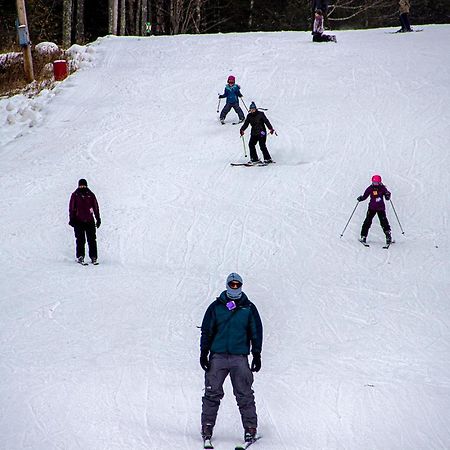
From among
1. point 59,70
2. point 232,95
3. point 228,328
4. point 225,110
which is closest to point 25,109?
point 59,70

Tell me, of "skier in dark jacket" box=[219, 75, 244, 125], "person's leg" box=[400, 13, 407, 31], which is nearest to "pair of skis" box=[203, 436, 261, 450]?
"skier in dark jacket" box=[219, 75, 244, 125]

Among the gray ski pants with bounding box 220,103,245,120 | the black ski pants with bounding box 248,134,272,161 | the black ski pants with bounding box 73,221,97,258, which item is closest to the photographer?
the black ski pants with bounding box 73,221,97,258

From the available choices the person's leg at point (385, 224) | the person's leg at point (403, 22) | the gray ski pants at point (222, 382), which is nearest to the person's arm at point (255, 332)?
the gray ski pants at point (222, 382)

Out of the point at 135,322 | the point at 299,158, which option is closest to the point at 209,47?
the point at 299,158

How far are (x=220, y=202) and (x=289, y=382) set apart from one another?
7.26 m

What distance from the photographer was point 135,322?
978cm

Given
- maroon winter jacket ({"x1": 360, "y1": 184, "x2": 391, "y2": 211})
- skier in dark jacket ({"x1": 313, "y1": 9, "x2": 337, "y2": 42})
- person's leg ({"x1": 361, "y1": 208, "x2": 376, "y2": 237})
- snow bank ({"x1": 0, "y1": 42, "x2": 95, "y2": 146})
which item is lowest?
snow bank ({"x1": 0, "y1": 42, "x2": 95, "y2": 146})

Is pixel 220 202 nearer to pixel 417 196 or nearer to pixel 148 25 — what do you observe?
pixel 417 196

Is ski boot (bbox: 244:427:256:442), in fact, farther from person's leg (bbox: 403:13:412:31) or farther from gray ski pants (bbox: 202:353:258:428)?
person's leg (bbox: 403:13:412:31)

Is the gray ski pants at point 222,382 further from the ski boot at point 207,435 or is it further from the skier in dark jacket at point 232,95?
the skier in dark jacket at point 232,95

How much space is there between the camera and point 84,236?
12102mm

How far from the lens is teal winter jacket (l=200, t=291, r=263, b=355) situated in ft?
21.2

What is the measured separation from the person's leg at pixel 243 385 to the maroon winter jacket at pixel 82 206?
19.1 ft

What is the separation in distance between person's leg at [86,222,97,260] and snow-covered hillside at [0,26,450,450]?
287mm
